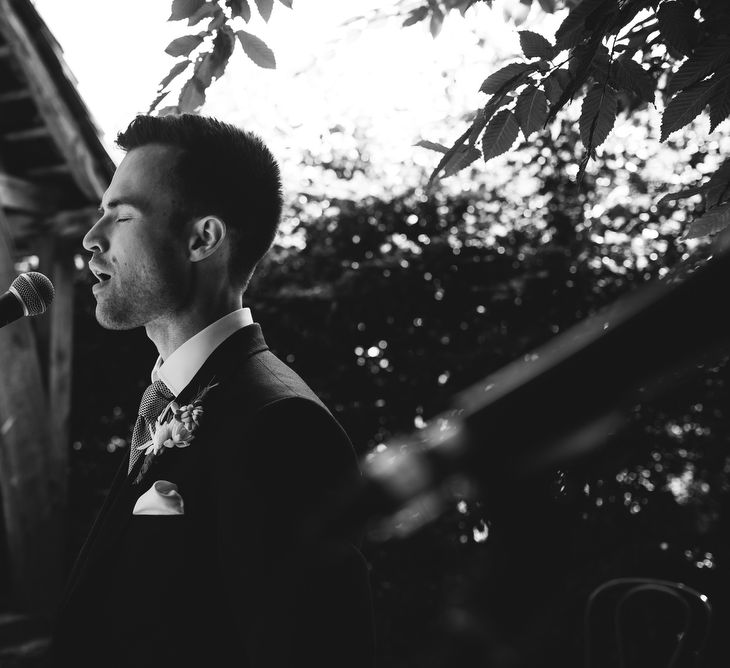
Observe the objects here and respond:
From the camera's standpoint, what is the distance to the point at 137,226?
1.78m

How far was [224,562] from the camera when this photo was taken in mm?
1309

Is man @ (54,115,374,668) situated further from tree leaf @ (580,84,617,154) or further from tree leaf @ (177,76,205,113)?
tree leaf @ (580,84,617,154)

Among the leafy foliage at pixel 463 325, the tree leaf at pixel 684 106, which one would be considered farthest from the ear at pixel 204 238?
the leafy foliage at pixel 463 325

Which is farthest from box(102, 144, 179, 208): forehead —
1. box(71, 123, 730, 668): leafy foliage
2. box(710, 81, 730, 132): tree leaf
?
box(71, 123, 730, 668): leafy foliage

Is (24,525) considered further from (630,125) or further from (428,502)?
(428,502)

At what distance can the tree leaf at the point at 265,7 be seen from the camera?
7.31 ft

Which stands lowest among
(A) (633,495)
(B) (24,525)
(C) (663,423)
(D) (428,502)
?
(A) (633,495)

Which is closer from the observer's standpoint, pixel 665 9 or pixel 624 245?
pixel 665 9

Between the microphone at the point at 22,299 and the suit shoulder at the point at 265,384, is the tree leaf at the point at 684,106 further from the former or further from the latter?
the microphone at the point at 22,299

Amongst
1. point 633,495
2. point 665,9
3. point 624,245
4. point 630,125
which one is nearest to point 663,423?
point 633,495

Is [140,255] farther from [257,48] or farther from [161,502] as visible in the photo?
[257,48]

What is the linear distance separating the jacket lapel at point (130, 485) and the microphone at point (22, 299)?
0.48 meters

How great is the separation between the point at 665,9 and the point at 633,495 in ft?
13.3

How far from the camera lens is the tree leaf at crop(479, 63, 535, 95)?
1.91m
